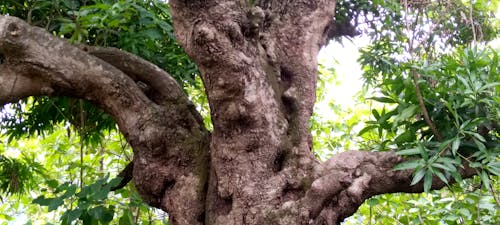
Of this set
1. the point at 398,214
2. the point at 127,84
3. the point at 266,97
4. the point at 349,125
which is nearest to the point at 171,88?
the point at 127,84

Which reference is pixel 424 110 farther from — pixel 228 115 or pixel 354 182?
pixel 228 115

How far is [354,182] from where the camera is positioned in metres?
1.99

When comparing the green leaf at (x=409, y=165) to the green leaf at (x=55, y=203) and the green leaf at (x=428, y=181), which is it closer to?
the green leaf at (x=428, y=181)

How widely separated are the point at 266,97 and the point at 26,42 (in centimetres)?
94

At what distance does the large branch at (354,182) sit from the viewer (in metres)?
1.91

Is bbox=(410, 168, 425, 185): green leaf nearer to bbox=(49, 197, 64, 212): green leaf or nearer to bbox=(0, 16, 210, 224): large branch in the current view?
bbox=(0, 16, 210, 224): large branch

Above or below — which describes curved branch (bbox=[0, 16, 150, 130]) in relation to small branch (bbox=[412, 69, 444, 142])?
above

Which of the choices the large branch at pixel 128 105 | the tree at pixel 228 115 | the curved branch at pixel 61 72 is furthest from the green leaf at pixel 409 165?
the curved branch at pixel 61 72

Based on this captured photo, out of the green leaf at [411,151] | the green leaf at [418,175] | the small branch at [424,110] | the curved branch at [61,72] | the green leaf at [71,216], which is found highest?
the curved branch at [61,72]

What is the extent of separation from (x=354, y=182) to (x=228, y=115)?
52 cm

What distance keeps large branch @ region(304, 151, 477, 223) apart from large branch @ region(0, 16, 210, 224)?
18.1 inches

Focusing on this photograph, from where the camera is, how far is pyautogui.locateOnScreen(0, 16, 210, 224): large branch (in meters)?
2.08

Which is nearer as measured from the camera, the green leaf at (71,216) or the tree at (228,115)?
the tree at (228,115)

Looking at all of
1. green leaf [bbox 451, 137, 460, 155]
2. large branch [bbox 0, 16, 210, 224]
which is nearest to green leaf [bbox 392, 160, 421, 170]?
green leaf [bbox 451, 137, 460, 155]
